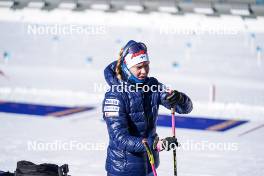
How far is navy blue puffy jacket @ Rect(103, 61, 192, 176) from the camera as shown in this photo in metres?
4.20

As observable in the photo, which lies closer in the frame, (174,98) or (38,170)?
(174,98)

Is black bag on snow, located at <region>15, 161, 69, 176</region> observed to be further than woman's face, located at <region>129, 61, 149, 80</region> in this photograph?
Yes

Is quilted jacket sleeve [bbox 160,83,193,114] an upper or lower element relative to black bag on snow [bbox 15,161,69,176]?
upper

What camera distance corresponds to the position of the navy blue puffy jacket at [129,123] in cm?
420

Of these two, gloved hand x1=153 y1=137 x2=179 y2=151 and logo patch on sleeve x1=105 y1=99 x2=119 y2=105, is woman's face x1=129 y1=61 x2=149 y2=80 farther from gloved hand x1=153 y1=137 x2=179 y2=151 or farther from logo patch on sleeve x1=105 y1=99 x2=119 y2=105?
gloved hand x1=153 y1=137 x2=179 y2=151

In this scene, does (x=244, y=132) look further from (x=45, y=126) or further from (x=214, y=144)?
(x=45, y=126)

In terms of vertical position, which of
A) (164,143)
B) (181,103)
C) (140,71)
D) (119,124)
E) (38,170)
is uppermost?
(140,71)

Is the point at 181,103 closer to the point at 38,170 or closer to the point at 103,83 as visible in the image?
the point at 38,170

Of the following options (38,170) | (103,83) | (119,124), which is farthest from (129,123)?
(103,83)

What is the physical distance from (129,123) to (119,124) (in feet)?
0.47

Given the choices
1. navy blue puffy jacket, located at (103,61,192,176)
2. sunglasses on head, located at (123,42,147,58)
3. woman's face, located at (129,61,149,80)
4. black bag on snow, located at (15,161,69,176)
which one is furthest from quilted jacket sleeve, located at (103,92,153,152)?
black bag on snow, located at (15,161,69,176)

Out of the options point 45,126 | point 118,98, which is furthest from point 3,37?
point 118,98

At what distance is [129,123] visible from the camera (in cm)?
434

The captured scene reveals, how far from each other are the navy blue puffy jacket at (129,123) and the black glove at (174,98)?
102mm
